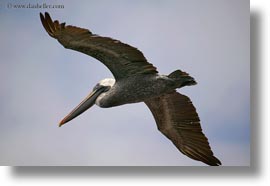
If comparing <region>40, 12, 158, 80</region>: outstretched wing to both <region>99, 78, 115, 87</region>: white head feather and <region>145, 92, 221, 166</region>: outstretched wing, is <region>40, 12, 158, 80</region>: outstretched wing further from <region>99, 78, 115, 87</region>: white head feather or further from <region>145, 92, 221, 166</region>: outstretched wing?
<region>145, 92, 221, 166</region>: outstretched wing

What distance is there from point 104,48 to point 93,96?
0.71 meters

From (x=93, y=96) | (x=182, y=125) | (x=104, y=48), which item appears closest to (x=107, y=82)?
(x=93, y=96)

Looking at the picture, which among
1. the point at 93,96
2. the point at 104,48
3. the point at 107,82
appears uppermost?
the point at 104,48

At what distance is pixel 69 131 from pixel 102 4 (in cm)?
139

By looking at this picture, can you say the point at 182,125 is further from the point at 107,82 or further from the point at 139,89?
the point at 107,82

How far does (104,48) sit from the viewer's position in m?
5.12

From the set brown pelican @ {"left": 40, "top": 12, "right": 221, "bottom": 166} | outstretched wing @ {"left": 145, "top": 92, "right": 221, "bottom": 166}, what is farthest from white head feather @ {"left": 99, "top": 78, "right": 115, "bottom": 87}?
outstretched wing @ {"left": 145, "top": 92, "right": 221, "bottom": 166}

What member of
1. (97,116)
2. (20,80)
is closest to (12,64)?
(20,80)

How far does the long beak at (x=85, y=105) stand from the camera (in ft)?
18.5

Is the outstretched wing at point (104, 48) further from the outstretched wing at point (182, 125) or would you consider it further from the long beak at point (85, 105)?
the outstretched wing at point (182, 125)

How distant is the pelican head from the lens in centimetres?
565

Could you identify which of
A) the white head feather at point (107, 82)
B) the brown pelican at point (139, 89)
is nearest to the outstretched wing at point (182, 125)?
the brown pelican at point (139, 89)

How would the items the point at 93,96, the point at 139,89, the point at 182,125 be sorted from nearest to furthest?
the point at 139,89, the point at 93,96, the point at 182,125

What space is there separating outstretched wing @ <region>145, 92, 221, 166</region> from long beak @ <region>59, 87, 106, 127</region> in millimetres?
591
